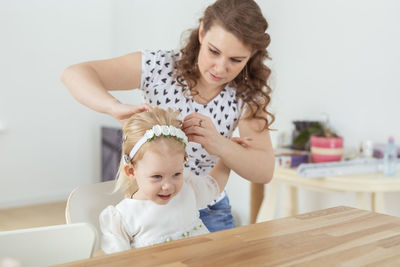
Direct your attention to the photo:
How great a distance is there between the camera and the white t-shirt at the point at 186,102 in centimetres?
165

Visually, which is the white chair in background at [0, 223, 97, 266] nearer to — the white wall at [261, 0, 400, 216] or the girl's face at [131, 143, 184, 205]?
the girl's face at [131, 143, 184, 205]

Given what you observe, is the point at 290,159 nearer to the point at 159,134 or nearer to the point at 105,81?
the point at 105,81

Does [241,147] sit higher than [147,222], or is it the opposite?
[241,147]

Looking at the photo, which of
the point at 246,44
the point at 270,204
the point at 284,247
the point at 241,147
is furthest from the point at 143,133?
the point at 270,204

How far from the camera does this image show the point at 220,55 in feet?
4.85

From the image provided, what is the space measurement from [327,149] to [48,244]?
7.02 ft

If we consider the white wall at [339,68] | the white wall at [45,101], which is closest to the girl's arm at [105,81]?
the white wall at [339,68]

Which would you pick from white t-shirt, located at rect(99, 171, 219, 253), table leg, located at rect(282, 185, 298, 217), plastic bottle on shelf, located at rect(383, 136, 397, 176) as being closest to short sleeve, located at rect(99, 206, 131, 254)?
white t-shirt, located at rect(99, 171, 219, 253)

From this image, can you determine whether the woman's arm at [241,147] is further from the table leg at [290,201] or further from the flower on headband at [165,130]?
the table leg at [290,201]

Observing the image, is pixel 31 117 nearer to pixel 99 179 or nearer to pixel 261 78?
pixel 99 179

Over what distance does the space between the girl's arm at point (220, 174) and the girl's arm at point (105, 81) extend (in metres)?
0.37

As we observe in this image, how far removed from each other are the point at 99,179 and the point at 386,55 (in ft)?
A: 11.1

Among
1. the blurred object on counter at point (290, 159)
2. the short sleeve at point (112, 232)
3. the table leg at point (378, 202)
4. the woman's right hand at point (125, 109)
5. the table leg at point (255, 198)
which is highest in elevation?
the woman's right hand at point (125, 109)

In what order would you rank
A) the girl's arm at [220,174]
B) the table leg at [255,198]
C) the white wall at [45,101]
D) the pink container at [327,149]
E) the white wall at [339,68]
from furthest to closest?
the white wall at [45,101] < the table leg at [255,198] < the white wall at [339,68] < the pink container at [327,149] < the girl's arm at [220,174]
